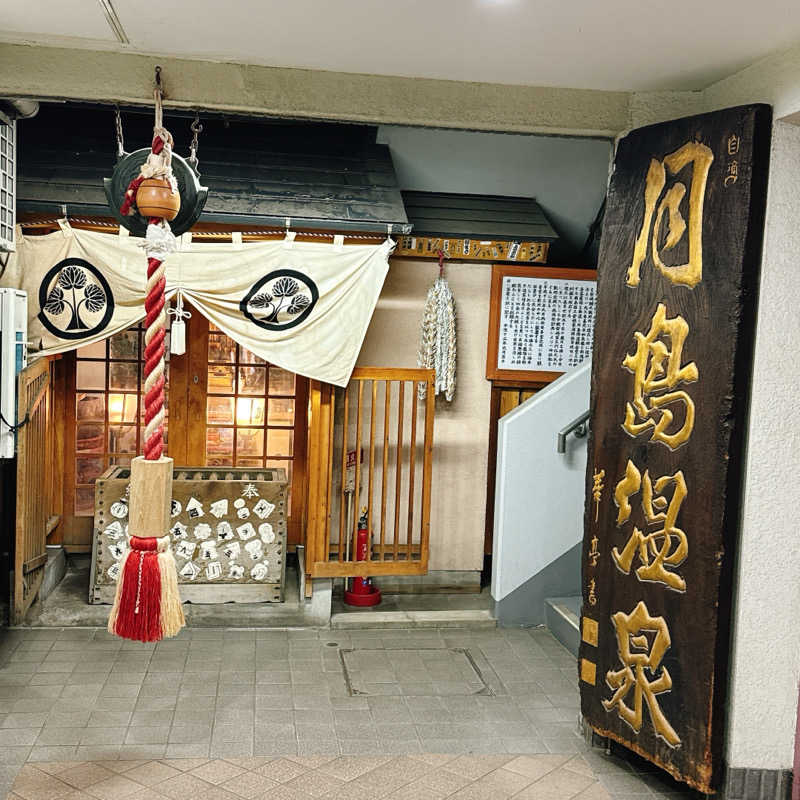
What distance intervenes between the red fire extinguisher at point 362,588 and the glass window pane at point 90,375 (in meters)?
2.26

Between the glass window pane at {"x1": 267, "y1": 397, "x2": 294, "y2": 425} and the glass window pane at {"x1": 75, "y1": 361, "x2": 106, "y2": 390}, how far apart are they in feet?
4.16

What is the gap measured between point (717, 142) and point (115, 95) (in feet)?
8.31

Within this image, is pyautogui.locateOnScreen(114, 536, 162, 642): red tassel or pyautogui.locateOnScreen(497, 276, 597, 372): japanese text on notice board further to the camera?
pyautogui.locateOnScreen(497, 276, 597, 372): japanese text on notice board

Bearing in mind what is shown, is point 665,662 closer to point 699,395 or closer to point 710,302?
point 699,395

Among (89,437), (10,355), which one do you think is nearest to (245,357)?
(89,437)

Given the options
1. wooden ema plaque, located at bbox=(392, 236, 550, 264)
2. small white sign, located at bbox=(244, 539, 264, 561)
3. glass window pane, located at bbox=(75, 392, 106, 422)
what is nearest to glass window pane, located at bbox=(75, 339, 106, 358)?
glass window pane, located at bbox=(75, 392, 106, 422)

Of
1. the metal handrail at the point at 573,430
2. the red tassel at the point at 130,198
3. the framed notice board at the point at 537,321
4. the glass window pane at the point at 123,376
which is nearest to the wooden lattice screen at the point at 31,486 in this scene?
the glass window pane at the point at 123,376

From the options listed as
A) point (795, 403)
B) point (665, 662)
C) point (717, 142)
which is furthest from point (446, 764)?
point (717, 142)

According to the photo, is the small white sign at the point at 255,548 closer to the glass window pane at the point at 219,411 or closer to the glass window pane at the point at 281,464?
the glass window pane at the point at 281,464

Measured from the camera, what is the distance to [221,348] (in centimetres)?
671

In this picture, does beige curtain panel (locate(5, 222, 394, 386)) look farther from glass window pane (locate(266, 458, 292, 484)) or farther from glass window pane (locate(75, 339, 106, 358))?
glass window pane (locate(266, 458, 292, 484))

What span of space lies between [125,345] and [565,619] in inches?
149

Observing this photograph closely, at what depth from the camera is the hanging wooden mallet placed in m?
3.15

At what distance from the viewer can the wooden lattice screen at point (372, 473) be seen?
234 inches
